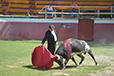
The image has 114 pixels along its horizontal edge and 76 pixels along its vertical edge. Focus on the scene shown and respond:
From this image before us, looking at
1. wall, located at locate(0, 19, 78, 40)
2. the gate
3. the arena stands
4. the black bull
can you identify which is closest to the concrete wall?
wall, located at locate(0, 19, 78, 40)

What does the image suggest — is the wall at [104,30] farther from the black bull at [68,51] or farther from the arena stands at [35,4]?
the black bull at [68,51]

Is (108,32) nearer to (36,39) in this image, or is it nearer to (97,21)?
(97,21)

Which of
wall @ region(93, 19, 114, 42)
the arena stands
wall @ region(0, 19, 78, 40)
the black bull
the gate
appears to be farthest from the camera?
the arena stands

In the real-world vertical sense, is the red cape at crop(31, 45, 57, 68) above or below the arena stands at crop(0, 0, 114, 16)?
below

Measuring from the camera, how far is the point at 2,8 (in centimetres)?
2028

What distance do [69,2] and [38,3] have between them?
10.4 feet

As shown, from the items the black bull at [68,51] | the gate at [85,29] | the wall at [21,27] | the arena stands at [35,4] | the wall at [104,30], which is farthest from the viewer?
the arena stands at [35,4]

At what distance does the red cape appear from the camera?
7316 mm

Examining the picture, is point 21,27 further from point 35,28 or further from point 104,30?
point 104,30

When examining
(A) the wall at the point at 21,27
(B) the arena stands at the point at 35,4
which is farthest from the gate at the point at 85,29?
(B) the arena stands at the point at 35,4

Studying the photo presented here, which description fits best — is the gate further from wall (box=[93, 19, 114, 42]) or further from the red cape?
the red cape

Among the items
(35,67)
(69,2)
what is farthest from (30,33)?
(35,67)

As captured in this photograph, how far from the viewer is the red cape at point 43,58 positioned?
24.0ft

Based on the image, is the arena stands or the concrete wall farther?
the arena stands
